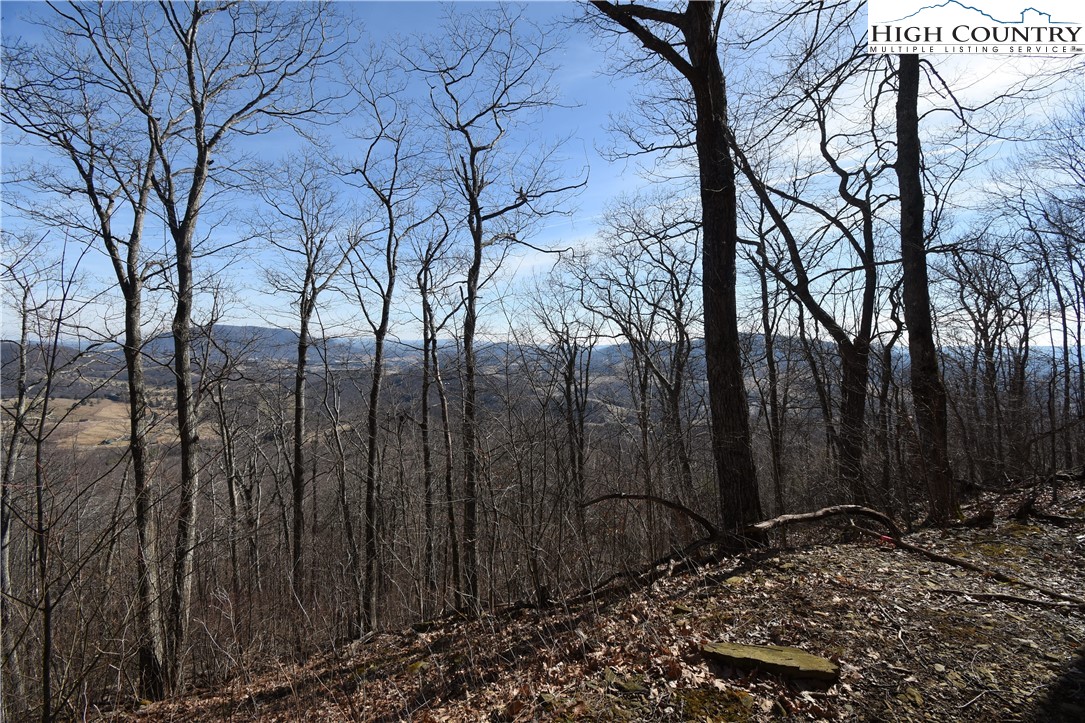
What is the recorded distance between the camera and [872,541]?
18.9ft

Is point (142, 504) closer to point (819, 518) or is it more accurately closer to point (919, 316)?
point (819, 518)

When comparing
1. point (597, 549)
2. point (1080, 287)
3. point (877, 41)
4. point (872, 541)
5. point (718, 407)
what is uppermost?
point (877, 41)

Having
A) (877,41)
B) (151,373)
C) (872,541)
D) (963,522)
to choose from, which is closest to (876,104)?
(877,41)

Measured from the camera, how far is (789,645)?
3.52 meters

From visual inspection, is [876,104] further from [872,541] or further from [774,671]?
[774,671]

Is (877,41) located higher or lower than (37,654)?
higher

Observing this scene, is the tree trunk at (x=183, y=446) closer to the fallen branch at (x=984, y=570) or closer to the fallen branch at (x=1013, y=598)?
the fallen branch at (x=1013, y=598)

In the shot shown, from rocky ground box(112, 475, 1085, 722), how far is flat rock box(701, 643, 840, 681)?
0.17 feet

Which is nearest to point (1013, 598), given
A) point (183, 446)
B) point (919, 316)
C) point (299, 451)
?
point (919, 316)

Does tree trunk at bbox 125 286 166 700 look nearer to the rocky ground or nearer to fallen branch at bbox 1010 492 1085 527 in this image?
the rocky ground

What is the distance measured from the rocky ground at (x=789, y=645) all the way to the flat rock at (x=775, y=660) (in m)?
0.05

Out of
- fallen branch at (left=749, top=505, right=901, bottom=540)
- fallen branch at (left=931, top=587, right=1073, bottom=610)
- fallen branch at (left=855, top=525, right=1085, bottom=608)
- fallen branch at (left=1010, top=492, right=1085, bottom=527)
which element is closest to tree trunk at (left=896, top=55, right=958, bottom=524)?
fallen branch at (left=1010, top=492, right=1085, bottom=527)

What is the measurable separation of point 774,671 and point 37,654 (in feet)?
27.3

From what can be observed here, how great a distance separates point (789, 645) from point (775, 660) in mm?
330
